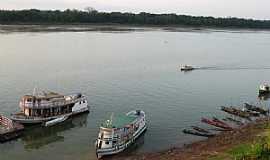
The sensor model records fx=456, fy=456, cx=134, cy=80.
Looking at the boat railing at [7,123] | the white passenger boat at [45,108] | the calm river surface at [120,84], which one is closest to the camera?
the calm river surface at [120,84]

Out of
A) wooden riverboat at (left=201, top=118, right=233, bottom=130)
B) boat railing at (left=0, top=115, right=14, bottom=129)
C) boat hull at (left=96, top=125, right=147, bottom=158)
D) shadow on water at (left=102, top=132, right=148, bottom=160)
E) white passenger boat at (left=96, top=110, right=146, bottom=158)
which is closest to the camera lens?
boat hull at (left=96, top=125, right=147, bottom=158)

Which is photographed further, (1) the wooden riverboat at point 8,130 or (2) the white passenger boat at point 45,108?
(2) the white passenger boat at point 45,108

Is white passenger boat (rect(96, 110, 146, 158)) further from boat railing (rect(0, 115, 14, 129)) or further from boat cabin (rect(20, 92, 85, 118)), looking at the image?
boat cabin (rect(20, 92, 85, 118))

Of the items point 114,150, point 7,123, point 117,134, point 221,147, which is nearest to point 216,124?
point 221,147

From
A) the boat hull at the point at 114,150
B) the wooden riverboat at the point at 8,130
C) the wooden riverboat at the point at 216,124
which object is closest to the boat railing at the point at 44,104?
the wooden riverboat at the point at 8,130

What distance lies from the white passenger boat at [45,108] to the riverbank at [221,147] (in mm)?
17066

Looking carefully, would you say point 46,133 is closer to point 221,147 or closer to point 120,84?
point 221,147

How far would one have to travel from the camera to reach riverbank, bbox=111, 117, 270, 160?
137 ft

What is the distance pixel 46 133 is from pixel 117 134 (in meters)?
12.4

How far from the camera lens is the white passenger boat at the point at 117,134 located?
47.4 meters

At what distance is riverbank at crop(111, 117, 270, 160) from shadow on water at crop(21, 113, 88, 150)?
11.0 meters

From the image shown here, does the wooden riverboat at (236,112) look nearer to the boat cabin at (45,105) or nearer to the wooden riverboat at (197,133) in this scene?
the wooden riverboat at (197,133)

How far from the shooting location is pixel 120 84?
85812mm

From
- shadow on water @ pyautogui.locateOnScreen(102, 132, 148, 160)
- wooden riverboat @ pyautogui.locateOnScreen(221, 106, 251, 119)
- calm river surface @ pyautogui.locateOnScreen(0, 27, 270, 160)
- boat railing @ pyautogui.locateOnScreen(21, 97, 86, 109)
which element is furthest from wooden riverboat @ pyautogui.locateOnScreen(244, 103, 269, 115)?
boat railing @ pyautogui.locateOnScreen(21, 97, 86, 109)
